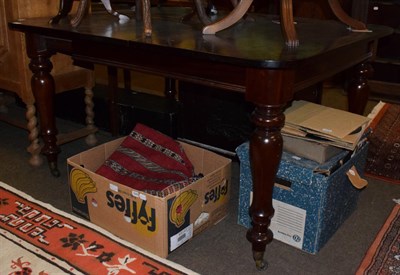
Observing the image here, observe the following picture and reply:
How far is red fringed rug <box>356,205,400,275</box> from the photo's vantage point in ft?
4.92

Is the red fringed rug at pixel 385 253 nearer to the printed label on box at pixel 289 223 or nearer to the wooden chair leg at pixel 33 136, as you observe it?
the printed label on box at pixel 289 223

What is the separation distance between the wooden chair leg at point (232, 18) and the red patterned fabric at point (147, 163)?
0.53 m

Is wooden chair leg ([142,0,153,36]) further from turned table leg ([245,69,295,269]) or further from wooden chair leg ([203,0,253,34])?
turned table leg ([245,69,295,269])

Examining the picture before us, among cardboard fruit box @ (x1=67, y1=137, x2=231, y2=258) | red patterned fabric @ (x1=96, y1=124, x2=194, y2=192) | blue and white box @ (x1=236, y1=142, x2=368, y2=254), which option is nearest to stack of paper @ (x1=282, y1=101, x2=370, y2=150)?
blue and white box @ (x1=236, y1=142, x2=368, y2=254)

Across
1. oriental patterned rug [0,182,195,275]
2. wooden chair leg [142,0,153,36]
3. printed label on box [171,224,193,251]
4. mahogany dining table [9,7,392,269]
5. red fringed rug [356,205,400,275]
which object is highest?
wooden chair leg [142,0,153,36]

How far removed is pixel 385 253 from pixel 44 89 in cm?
143

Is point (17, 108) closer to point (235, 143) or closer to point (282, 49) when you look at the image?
point (235, 143)

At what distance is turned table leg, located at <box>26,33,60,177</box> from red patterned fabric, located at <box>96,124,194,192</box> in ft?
1.12

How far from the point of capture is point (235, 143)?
7.38 ft

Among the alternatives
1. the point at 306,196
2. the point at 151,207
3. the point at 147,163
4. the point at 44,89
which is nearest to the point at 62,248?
the point at 151,207

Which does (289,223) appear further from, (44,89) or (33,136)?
(33,136)

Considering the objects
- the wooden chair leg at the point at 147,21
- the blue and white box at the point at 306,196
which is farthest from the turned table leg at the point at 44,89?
the blue and white box at the point at 306,196

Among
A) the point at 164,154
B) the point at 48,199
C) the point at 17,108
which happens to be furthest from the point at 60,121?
the point at 164,154

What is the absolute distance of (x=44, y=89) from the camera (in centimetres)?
195
